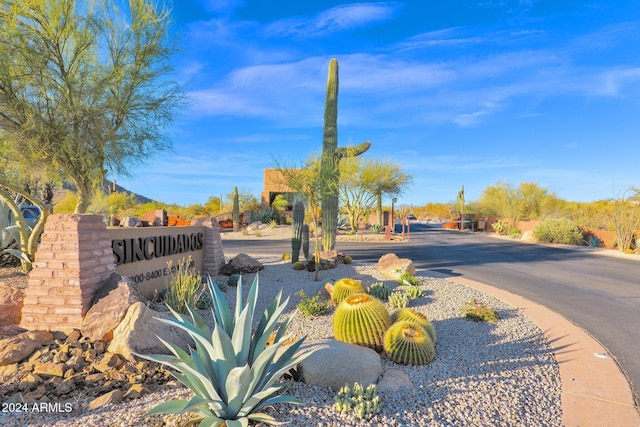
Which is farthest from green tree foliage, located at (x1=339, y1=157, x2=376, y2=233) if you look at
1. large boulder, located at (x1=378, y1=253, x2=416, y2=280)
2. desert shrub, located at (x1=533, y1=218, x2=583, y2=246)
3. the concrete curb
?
the concrete curb

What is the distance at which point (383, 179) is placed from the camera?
30.5 metres

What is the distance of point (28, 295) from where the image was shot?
201 inches

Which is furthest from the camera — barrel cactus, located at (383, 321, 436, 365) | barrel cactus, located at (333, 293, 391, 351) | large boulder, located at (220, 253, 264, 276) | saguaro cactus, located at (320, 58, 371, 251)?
saguaro cactus, located at (320, 58, 371, 251)

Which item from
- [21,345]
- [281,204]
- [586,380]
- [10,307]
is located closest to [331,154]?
[10,307]

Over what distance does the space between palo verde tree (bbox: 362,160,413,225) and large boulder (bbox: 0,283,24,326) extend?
26.3 m

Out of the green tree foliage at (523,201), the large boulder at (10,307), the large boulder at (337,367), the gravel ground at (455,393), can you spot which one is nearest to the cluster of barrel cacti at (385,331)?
the gravel ground at (455,393)

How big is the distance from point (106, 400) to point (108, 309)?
5.75 feet

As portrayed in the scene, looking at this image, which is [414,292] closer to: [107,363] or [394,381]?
[394,381]

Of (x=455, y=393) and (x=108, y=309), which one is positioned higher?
(x=108, y=309)

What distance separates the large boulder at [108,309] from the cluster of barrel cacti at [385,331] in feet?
9.69

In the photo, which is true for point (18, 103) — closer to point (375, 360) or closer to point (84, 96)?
point (84, 96)

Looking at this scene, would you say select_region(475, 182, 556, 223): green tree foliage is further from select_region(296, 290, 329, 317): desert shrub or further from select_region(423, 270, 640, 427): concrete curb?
select_region(296, 290, 329, 317): desert shrub

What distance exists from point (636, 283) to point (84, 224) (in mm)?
13809

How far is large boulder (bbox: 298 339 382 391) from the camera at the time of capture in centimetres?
380
